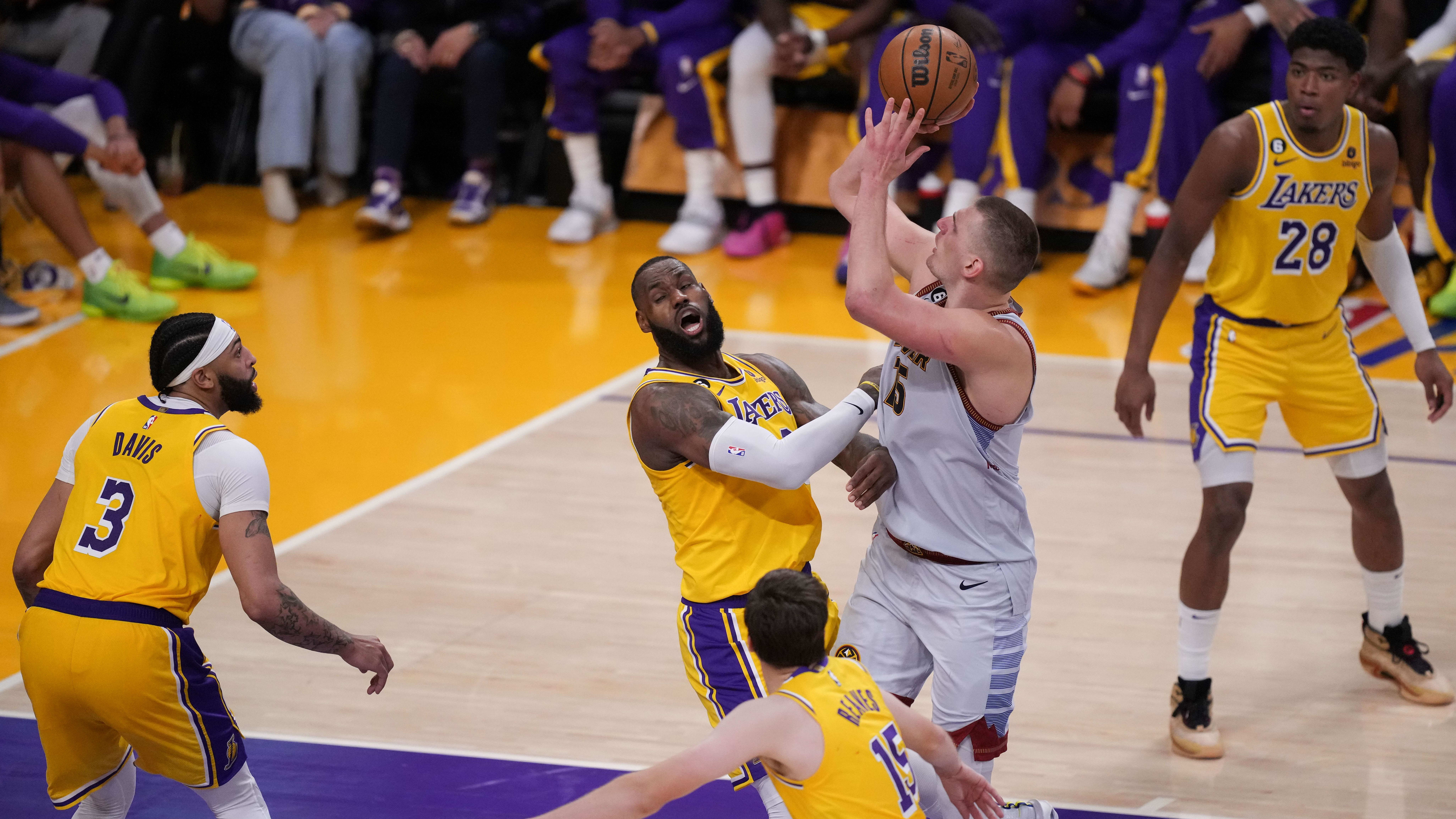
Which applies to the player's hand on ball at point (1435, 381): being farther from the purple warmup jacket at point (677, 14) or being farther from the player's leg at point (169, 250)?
the player's leg at point (169, 250)

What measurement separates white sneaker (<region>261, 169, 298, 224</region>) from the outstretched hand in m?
7.33

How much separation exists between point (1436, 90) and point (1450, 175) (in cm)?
46

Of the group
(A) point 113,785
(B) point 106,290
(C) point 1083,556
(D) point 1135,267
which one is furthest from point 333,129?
(A) point 113,785

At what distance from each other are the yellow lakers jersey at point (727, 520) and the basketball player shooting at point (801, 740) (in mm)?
524

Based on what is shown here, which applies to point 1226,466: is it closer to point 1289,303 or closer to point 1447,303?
point 1289,303

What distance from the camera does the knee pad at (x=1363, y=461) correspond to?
14.6 feet

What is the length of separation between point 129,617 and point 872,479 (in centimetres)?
170

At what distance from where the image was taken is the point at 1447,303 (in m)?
7.79

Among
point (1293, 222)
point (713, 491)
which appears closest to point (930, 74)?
point (713, 491)

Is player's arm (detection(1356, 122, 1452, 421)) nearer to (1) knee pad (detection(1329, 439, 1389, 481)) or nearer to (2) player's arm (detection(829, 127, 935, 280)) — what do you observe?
(1) knee pad (detection(1329, 439, 1389, 481))

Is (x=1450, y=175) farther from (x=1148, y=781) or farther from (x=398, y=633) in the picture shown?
(x=398, y=633)

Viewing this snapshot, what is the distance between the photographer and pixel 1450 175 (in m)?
7.82

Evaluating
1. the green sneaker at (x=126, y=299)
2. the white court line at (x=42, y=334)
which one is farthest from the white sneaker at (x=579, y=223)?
the white court line at (x=42, y=334)

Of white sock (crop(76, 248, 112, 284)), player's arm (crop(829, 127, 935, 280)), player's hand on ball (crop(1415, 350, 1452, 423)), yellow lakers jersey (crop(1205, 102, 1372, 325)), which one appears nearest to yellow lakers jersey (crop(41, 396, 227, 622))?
player's arm (crop(829, 127, 935, 280))
